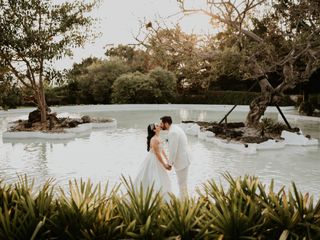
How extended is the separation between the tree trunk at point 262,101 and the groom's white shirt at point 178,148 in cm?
1339

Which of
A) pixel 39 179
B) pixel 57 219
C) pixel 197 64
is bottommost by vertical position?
pixel 39 179

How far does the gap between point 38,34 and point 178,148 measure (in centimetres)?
1635

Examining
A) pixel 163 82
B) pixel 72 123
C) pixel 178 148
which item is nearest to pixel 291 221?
pixel 178 148

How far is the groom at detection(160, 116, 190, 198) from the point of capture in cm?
873

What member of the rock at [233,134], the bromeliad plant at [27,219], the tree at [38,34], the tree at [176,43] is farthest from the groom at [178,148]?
the tree at [38,34]

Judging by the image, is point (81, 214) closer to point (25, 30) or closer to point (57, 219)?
point (57, 219)

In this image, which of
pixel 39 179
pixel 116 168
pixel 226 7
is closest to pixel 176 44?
pixel 226 7

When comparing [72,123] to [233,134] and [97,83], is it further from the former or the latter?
[97,83]

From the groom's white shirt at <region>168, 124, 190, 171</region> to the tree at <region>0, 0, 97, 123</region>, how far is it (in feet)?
52.3

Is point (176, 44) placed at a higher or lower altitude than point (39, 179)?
higher

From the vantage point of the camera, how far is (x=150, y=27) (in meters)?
21.9

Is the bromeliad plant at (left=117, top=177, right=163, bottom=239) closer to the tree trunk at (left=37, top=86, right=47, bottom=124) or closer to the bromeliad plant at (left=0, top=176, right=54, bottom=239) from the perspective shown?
the bromeliad plant at (left=0, top=176, right=54, bottom=239)

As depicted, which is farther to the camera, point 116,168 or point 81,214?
point 116,168

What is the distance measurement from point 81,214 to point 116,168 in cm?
839
